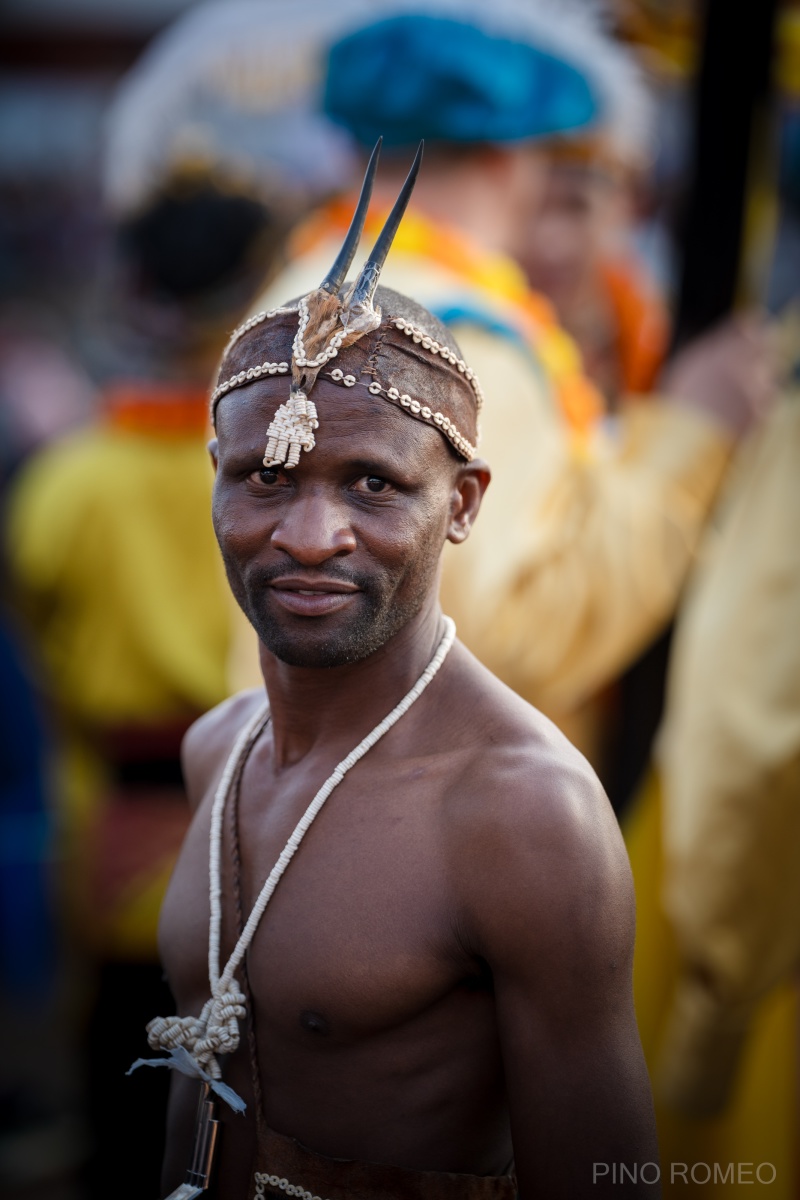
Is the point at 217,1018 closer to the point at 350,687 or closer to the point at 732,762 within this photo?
the point at 350,687

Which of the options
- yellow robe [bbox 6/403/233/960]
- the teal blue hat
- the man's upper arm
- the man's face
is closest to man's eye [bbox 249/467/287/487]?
the man's face

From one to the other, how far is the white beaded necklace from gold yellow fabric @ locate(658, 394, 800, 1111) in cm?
124

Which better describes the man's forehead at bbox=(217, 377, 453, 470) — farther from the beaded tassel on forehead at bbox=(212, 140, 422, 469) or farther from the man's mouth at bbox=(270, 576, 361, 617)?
the man's mouth at bbox=(270, 576, 361, 617)

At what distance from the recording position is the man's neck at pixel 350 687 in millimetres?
1601

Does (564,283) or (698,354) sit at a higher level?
(564,283)

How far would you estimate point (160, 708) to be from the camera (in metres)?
3.96

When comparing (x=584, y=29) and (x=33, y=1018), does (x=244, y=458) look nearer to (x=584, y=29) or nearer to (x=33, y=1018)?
(x=584, y=29)

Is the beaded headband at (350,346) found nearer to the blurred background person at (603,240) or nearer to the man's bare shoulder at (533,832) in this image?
the man's bare shoulder at (533,832)

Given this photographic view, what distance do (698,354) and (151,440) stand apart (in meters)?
1.80

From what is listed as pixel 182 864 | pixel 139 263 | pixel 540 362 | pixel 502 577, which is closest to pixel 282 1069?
pixel 182 864

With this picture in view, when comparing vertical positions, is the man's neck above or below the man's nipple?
above

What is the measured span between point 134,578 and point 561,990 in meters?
2.82

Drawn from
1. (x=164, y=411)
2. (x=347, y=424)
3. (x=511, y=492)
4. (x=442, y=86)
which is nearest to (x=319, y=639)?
(x=347, y=424)

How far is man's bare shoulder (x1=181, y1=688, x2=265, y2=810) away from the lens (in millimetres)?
1856
